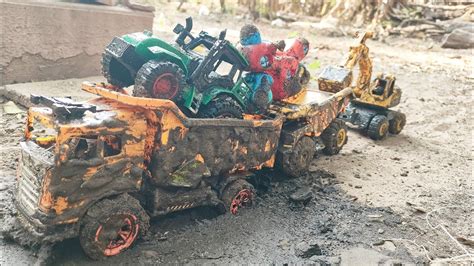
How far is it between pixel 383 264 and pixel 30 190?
3.54 metres

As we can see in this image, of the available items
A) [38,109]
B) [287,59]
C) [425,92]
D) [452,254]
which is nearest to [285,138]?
[287,59]

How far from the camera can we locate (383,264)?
500 cm

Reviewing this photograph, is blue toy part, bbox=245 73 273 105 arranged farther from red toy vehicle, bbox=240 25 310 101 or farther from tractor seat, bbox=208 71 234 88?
tractor seat, bbox=208 71 234 88

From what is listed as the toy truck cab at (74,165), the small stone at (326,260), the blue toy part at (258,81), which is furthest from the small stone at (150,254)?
the blue toy part at (258,81)

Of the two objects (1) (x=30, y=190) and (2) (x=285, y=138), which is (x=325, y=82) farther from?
(1) (x=30, y=190)

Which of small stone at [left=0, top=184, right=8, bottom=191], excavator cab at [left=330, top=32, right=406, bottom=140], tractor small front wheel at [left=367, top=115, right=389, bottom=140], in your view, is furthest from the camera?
tractor small front wheel at [left=367, top=115, right=389, bottom=140]

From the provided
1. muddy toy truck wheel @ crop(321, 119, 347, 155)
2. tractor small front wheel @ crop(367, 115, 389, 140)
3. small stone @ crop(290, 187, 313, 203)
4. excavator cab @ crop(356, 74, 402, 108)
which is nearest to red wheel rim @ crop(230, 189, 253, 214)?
small stone @ crop(290, 187, 313, 203)

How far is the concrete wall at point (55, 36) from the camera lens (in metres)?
7.93

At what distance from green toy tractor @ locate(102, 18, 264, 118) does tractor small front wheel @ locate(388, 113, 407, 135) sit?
14.1 ft

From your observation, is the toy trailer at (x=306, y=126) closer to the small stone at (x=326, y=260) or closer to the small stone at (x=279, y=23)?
the small stone at (x=326, y=260)

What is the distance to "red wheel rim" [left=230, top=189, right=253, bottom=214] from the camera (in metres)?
5.79

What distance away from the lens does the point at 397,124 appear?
941cm

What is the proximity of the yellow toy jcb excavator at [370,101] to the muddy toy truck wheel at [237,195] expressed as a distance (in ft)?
11.8

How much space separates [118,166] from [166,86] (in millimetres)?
969
